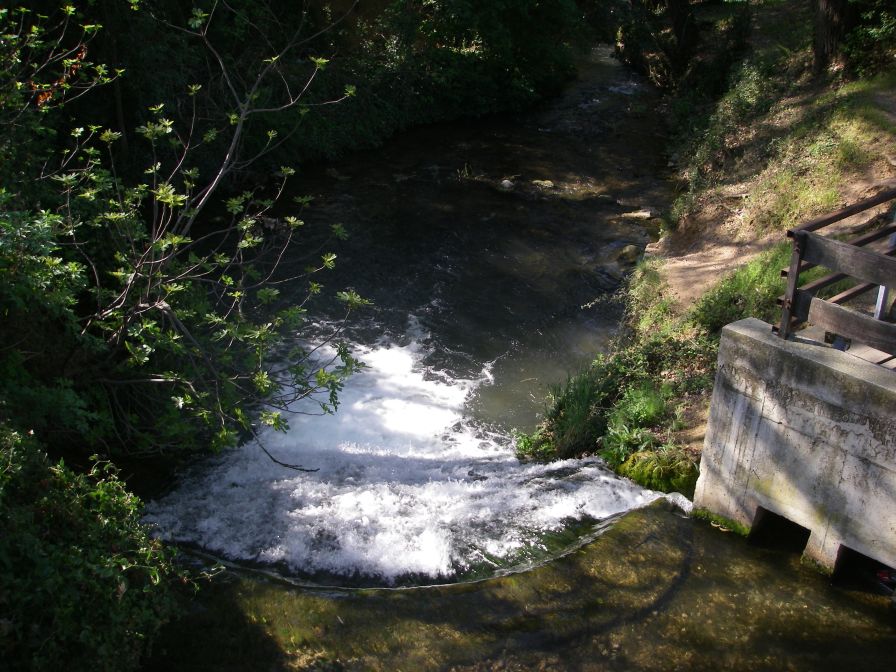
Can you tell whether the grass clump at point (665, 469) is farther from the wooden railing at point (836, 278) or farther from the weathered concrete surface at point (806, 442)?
the wooden railing at point (836, 278)

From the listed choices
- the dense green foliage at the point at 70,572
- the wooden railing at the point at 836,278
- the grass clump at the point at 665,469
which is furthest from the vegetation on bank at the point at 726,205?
the dense green foliage at the point at 70,572

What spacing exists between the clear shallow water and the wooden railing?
7.50 ft

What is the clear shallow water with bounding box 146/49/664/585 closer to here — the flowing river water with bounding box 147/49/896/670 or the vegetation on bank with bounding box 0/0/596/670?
the flowing river water with bounding box 147/49/896/670

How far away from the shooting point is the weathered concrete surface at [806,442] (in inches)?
215

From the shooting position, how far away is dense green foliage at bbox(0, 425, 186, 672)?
154 inches

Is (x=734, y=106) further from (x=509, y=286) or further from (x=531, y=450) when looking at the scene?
(x=531, y=450)

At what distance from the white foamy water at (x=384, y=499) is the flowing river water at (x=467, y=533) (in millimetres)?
21

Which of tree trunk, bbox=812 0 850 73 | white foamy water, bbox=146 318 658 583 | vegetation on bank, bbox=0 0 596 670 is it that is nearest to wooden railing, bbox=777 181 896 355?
white foamy water, bbox=146 318 658 583

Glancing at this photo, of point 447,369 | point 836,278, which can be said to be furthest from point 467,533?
point 836,278

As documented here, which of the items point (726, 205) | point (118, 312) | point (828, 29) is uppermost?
point (828, 29)

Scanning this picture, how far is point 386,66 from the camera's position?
20.5 meters

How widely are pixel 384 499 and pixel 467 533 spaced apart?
906 millimetres

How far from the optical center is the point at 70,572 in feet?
13.7

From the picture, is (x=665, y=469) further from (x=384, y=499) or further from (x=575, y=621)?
(x=384, y=499)
